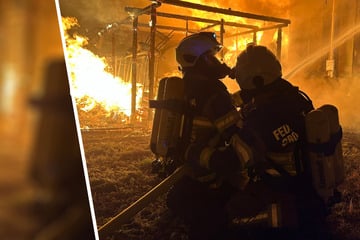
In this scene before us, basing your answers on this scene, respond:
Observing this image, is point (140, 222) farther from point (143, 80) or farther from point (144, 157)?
point (143, 80)

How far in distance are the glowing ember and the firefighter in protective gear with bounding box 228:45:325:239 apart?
910 cm

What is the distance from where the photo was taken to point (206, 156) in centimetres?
270

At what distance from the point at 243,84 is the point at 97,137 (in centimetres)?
619

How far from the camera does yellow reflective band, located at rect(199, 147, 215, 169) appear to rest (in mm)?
2689

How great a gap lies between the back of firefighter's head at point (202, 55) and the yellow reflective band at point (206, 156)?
0.67 m

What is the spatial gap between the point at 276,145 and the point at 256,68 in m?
0.59

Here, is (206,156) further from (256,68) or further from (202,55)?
(202,55)

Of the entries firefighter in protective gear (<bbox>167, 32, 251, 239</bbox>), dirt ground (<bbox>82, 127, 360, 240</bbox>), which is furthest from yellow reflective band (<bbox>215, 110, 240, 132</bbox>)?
dirt ground (<bbox>82, 127, 360, 240</bbox>)

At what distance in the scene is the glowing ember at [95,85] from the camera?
11.8 m

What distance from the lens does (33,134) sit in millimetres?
1188

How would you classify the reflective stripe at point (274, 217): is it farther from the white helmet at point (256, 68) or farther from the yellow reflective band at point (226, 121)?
the white helmet at point (256, 68)

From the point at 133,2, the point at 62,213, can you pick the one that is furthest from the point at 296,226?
the point at 133,2

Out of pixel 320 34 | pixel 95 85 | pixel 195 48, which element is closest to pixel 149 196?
pixel 195 48

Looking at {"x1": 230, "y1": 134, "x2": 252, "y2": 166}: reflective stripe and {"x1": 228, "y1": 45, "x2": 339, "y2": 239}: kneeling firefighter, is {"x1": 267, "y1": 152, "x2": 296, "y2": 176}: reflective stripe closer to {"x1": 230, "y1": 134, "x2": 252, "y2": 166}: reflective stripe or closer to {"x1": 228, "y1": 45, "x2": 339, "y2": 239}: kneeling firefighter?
{"x1": 228, "y1": 45, "x2": 339, "y2": 239}: kneeling firefighter
